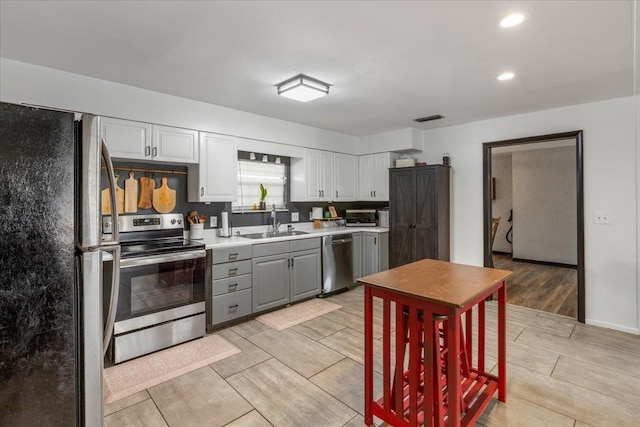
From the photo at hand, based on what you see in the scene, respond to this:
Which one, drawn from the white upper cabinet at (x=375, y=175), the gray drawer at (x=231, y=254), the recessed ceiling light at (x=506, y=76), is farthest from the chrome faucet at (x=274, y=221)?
the recessed ceiling light at (x=506, y=76)

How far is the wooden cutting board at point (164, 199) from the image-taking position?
3361 millimetres

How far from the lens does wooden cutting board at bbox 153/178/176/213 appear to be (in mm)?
3361

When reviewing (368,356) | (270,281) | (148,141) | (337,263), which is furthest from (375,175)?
(368,356)

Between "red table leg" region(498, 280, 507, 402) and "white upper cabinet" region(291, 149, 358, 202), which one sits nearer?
"red table leg" region(498, 280, 507, 402)

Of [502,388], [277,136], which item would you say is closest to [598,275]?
[502,388]

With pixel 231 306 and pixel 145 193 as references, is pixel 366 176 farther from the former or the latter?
pixel 145 193

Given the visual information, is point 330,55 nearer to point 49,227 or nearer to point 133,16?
point 133,16

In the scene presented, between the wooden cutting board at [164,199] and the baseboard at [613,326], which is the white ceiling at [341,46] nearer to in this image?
the wooden cutting board at [164,199]

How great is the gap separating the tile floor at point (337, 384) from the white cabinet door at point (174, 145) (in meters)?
1.83

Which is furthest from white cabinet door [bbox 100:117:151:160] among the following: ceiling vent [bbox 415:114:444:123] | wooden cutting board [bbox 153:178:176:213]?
ceiling vent [bbox 415:114:444:123]

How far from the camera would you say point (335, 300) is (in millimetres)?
4215

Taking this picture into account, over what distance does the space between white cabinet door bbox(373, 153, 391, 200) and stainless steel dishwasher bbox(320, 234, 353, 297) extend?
91 centimetres

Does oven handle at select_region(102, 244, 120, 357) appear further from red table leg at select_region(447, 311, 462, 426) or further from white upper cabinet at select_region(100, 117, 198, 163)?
white upper cabinet at select_region(100, 117, 198, 163)

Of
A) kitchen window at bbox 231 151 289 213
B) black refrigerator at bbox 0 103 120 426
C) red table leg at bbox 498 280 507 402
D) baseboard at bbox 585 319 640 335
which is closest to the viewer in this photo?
black refrigerator at bbox 0 103 120 426
